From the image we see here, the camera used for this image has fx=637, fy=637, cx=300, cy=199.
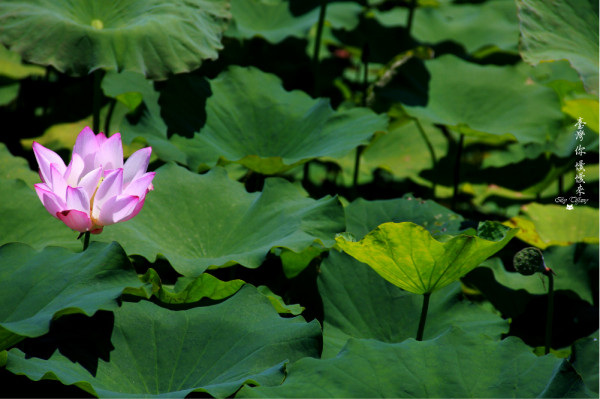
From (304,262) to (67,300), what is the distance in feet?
2.30

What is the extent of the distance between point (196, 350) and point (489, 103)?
1680mm

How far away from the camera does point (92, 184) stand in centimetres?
121

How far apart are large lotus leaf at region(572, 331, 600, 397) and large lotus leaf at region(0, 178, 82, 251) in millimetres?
1268

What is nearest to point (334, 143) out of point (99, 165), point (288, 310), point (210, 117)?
point (210, 117)

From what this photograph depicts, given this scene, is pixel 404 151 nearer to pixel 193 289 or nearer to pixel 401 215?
pixel 401 215

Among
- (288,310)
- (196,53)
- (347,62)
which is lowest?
(347,62)

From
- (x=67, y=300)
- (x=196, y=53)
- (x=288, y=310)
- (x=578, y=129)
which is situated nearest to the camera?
(x=67, y=300)

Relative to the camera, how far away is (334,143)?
198 centimetres

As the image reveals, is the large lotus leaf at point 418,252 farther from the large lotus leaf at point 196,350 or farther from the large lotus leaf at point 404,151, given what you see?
the large lotus leaf at point 404,151

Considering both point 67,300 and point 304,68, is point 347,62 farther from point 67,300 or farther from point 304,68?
point 67,300

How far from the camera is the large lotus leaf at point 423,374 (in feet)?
3.67

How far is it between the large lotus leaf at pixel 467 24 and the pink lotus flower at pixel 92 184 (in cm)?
238

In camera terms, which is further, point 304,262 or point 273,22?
point 273,22

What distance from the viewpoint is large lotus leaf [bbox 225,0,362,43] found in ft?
8.86
